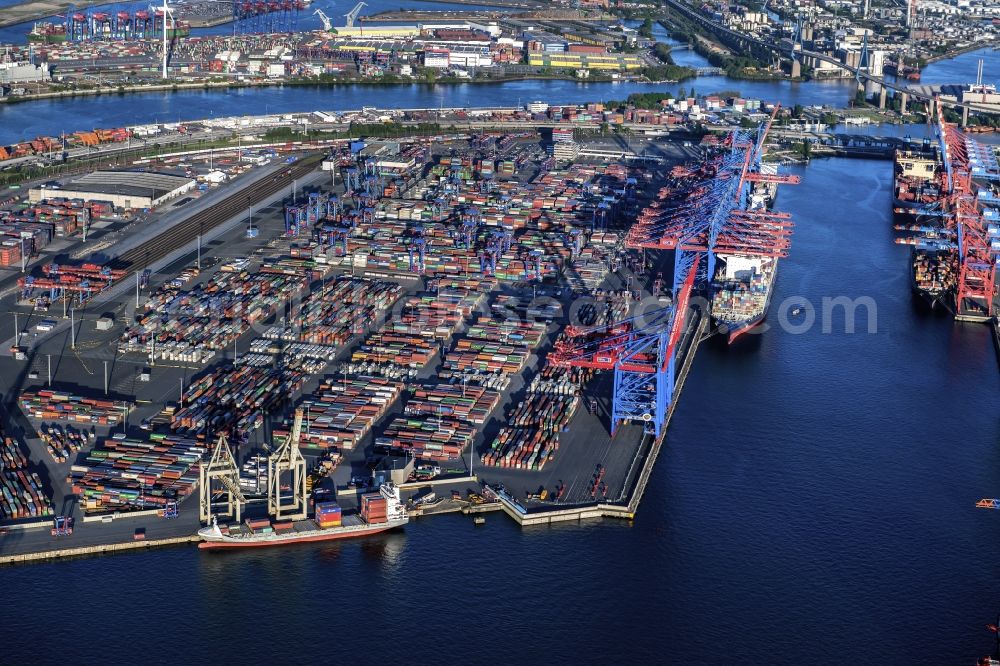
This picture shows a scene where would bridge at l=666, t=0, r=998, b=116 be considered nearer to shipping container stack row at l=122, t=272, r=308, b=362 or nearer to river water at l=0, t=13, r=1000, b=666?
river water at l=0, t=13, r=1000, b=666

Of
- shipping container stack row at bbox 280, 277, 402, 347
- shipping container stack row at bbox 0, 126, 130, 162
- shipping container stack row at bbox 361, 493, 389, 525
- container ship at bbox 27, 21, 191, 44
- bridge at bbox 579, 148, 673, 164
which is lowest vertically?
shipping container stack row at bbox 361, 493, 389, 525

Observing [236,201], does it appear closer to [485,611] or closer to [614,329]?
[614,329]

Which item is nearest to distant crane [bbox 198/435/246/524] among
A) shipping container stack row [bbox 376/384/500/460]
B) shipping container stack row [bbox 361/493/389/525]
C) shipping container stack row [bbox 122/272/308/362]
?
shipping container stack row [bbox 361/493/389/525]

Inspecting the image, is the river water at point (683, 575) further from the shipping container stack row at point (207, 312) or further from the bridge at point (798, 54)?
the bridge at point (798, 54)

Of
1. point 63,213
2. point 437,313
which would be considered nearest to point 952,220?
point 437,313

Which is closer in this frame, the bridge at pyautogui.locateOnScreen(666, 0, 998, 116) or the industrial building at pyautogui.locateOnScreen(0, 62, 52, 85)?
the industrial building at pyautogui.locateOnScreen(0, 62, 52, 85)


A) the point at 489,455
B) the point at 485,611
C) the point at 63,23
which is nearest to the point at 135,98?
the point at 63,23

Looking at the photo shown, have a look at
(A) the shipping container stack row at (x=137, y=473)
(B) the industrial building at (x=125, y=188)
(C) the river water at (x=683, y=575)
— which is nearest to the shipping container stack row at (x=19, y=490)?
(A) the shipping container stack row at (x=137, y=473)
